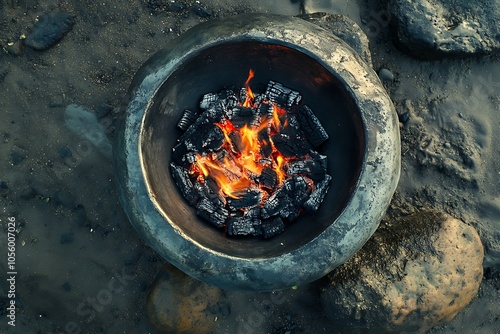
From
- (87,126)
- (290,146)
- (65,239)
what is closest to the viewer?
(290,146)

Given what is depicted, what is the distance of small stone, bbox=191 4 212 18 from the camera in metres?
4.21

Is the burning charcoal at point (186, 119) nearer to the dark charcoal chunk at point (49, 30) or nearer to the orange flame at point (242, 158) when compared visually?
the orange flame at point (242, 158)

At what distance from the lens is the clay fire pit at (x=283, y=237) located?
8.49ft

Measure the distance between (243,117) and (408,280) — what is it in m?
1.76

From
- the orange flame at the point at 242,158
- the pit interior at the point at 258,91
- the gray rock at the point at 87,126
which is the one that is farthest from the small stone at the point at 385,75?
the gray rock at the point at 87,126

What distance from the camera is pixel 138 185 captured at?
2.63 meters

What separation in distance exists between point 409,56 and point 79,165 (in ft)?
10.1

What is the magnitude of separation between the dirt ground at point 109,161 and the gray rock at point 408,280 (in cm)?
33

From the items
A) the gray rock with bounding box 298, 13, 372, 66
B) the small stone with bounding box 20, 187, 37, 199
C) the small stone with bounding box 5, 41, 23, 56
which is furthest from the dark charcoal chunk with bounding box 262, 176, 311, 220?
the small stone with bounding box 5, 41, 23, 56

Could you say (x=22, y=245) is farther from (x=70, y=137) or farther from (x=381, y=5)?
(x=381, y=5)

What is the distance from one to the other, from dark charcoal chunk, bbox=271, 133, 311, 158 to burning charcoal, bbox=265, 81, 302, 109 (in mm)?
235

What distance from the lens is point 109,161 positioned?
4.04 m

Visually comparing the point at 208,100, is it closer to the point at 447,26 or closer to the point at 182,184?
the point at 182,184

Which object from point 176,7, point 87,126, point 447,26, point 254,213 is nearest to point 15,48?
point 87,126
